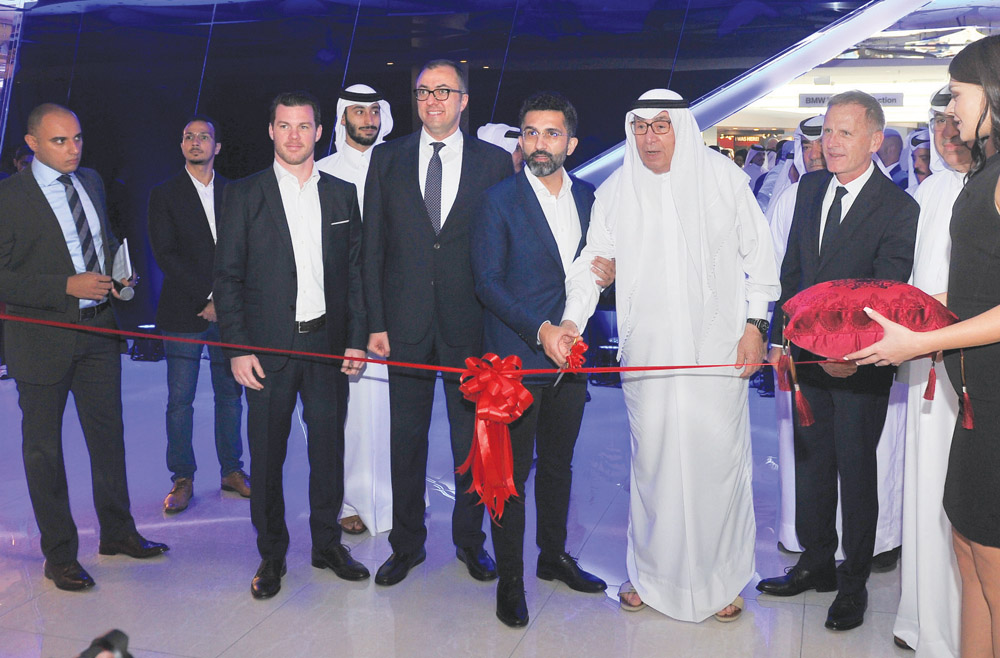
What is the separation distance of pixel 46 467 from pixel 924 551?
9.73 ft

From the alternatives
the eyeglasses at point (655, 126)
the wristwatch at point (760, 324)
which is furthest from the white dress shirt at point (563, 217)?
the wristwatch at point (760, 324)

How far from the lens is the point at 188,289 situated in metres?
4.26

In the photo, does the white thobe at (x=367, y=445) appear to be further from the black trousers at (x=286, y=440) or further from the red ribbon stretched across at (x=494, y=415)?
the red ribbon stretched across at (x=494, y=415)

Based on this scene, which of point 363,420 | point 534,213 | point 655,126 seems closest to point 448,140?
point 534,213

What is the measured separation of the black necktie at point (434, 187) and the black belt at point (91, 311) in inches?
50.5

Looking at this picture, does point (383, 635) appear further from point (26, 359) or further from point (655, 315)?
point (26, 359)

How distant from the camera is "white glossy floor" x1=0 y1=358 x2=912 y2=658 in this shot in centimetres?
288

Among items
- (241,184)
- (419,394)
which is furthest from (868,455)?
(241,184)

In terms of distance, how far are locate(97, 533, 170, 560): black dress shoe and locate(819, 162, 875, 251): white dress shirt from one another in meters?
2.72

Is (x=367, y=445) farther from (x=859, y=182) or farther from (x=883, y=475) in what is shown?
(x=859, y=182)

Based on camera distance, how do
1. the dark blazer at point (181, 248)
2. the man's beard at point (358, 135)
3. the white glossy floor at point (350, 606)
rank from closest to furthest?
the white glossy floor at point (350, 606) < the man's beard at point (358, 135) < the dark blazer at point (181, 248)

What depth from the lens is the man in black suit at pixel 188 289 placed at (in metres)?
4.28

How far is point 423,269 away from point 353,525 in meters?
1.25

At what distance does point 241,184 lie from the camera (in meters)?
3.24
